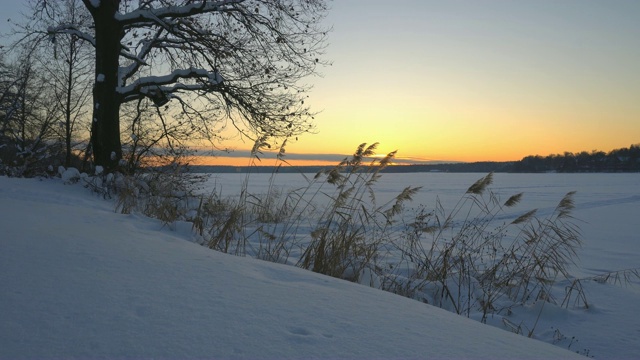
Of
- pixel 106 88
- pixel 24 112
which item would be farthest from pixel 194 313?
pixel 24 112

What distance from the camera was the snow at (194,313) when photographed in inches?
42.7

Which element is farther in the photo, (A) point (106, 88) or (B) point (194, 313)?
(A) point (106, 88)

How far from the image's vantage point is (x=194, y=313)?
1312 mm

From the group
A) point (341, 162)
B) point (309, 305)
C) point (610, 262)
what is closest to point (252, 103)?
point (341, 162)

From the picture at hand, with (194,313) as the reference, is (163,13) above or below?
above

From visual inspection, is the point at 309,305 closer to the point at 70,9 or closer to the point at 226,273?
the point at 226,273

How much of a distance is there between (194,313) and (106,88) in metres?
7.47

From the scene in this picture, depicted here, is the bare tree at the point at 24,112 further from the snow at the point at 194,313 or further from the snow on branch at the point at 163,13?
the snow at the point at 194,313

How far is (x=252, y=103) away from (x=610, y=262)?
6696mm

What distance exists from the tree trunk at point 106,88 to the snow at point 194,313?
19.2 ft

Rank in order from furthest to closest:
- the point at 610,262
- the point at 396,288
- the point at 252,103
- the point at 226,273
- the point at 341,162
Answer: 1. the point at 252,103
2. the point at 610,262
3. the point at 341,162
4. the point at 396,288
5. the point at 226,273

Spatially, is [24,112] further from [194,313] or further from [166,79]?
[194,313]

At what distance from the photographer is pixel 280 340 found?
46.6 inches

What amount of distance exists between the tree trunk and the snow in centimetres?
584
